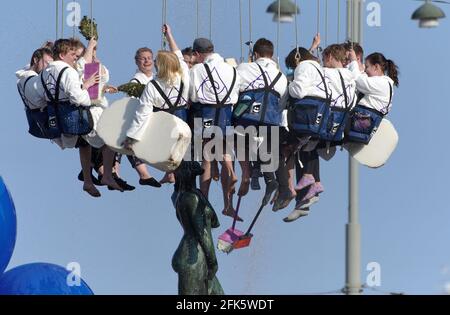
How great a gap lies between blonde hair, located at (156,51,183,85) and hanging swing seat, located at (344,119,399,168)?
10.4ft

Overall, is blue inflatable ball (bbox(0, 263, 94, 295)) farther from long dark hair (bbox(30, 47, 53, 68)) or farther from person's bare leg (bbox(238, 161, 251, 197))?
long dark hair (bbox(30, 47, 53, 68))

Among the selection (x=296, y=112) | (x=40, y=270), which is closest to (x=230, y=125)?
(x=296, y=112)

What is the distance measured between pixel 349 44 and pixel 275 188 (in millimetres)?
2090

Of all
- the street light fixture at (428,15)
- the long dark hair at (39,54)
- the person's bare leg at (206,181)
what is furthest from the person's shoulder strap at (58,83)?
the street light fixture at (428,15)

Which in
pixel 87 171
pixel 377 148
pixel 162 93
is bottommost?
pixel 87 171

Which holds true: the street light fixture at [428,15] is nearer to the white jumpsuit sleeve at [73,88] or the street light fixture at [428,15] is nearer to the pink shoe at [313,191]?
the pink shoe at [313,191]

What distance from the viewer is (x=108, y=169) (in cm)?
3491

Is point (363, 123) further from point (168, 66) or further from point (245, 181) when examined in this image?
point (168, 66)

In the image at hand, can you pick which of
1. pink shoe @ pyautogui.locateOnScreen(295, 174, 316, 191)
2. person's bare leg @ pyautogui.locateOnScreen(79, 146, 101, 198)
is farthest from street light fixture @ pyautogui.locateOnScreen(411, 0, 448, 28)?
person's bare leg @ pyautogui.locateOnScreen(79, 146, 101, 198)

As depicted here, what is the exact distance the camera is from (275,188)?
34.8 m

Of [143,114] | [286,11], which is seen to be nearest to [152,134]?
[143,114]

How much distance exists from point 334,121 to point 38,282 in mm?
4095

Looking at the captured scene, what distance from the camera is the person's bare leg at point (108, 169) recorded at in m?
34.8
